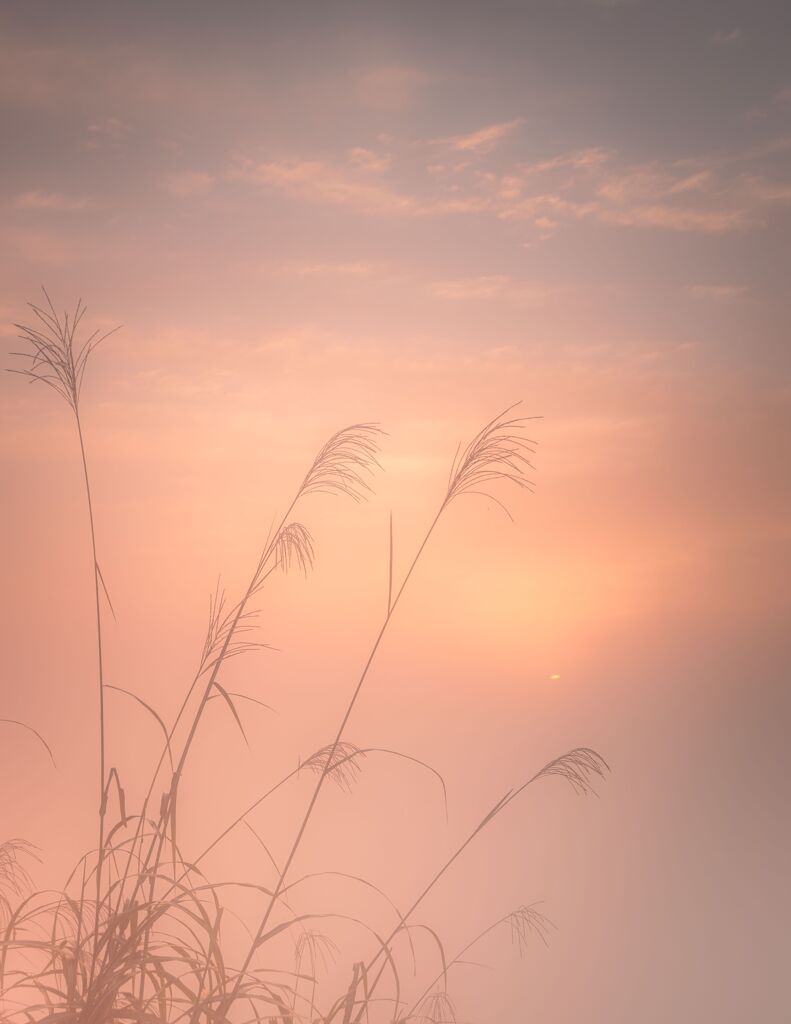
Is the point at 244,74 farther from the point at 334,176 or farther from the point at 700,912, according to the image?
the point at 700,912

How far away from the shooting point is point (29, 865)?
9.52ft

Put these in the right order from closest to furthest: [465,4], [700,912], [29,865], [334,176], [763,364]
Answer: [29,865]
[465,4]
[334,176]
[763,364]
[700,912]

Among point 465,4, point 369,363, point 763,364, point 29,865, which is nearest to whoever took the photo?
point 29,865

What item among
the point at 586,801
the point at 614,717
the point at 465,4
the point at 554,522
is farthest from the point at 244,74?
the point at 586,801

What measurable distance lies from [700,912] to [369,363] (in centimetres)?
348

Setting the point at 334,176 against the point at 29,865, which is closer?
the point at 29,865

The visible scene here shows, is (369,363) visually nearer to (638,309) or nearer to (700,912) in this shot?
(638,309)

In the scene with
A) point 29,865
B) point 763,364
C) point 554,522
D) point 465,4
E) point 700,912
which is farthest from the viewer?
point 700,912

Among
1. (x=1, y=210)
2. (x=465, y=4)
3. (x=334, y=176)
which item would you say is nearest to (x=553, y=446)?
(x=334, y=176)

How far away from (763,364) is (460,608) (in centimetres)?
182

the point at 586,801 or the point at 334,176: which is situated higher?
the point at 334,176

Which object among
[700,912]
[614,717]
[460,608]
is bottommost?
[700,912]

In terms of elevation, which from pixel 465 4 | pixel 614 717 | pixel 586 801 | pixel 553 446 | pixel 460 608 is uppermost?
pixel 465 4

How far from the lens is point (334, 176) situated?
11.2 ft
